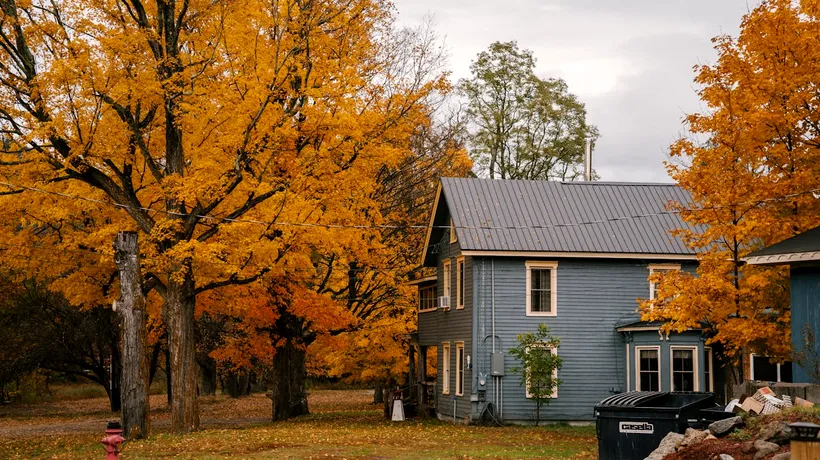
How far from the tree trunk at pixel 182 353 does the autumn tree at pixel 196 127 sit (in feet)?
0.12

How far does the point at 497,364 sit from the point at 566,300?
3.37 m

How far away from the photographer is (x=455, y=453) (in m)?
20.3

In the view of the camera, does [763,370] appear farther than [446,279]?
No

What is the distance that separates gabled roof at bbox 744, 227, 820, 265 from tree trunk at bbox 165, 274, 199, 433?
14.1 metres

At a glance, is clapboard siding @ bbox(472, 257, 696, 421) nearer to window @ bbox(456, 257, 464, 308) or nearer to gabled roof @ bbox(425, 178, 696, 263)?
gabled roof @ bbox(425, 178, 696, 263)

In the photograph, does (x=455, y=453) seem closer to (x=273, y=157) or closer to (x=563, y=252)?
(x=273, y=157)

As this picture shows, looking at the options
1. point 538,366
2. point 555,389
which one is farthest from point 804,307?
point 555,389

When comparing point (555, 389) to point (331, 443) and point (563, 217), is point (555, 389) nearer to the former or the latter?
point (563, 217)

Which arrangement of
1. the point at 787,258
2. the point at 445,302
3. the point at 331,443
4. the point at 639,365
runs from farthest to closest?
1. the point at 445,302
2. the point at 639,365
3. the point at 331,443
4. the point at 787,258

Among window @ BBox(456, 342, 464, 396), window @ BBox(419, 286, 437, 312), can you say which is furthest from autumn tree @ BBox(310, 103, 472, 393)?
window @ BBox(456, 342, 464, 396)

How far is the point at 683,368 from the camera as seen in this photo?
105 feet

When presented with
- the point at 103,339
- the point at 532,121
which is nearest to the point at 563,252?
the point at 532,121

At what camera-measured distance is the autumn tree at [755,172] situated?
829 inches

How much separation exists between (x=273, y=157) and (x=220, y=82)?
2.31m
